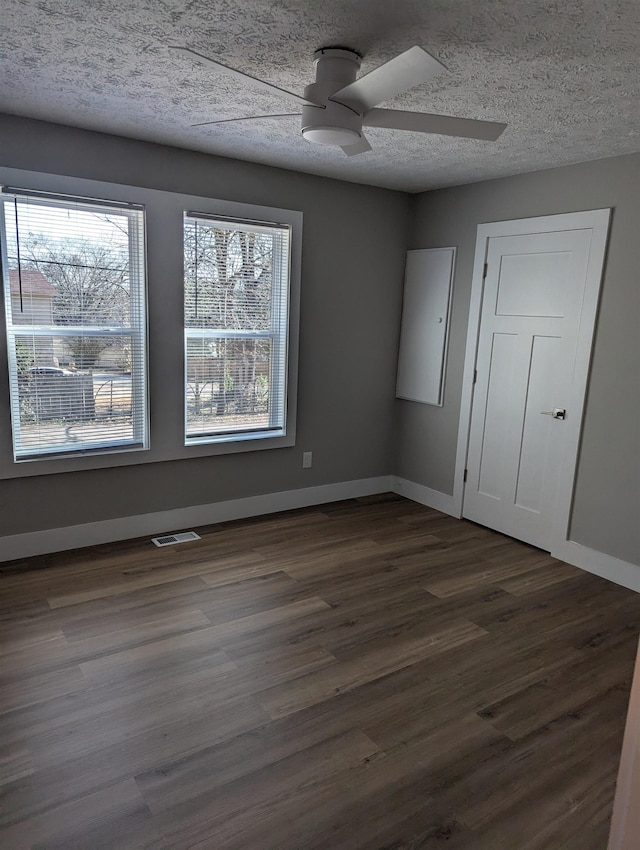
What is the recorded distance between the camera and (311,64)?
222 cm

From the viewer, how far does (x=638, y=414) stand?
10.7ft

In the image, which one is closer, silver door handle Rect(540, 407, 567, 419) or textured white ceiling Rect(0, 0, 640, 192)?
textured white ceiling Rect(0, 0, 640, 192)

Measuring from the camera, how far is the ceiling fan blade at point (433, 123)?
2.10m

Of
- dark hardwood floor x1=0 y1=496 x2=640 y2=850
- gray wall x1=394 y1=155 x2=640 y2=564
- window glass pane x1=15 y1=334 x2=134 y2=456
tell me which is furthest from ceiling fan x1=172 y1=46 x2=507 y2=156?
dark hardwood floor x1=0 y1=496 x2=640 y2=850

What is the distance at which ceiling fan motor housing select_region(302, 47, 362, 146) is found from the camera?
209cm

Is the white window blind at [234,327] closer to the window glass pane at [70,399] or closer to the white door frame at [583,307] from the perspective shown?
the window glass pane at [70,399]

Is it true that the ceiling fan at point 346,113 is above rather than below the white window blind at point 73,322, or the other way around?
above

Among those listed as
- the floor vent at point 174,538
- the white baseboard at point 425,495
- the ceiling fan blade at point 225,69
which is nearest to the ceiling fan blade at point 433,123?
the ceiling fan blade at point 225,69

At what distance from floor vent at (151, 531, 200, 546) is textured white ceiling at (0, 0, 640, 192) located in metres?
2.46

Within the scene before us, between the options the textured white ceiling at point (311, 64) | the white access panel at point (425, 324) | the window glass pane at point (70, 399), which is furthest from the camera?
the white access panel at point (425, 324)

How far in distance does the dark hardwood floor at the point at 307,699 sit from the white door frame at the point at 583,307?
0.46 metres

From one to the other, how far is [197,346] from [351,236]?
4.97 feet

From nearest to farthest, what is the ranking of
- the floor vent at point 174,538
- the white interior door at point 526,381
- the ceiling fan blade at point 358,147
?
the ceiling fan blade at point 358,147, the white interior door at point 526,381, the floor vent at point 174,538

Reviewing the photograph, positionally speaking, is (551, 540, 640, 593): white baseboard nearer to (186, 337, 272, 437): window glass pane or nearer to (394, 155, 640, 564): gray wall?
(394, 155, 640, 564): gray wall
